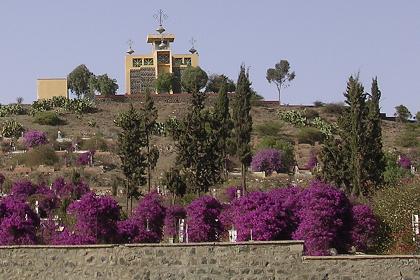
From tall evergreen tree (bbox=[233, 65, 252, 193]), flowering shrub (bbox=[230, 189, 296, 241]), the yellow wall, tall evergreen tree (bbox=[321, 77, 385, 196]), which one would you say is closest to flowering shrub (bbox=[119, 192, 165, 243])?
flowering shrub (bbox=[230, 189, 296, 241])

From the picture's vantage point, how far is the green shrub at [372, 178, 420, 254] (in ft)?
81.5

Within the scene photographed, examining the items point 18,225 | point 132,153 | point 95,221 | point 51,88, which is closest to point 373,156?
point 132,153

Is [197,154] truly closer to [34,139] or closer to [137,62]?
[34,139]

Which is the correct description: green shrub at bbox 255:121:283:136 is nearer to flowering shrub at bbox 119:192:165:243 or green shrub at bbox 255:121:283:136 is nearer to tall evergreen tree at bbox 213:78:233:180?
tall evergreen tree at bbox 213:78:233:180

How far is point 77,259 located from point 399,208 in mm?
14655

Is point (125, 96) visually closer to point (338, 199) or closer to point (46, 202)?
point (46, 202)

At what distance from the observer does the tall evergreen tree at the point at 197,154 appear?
40906mm

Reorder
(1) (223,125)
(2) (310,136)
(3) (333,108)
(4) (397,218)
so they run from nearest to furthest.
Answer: (4) (397,218)
(1) (223,125)
(2) (310,136)
(3) (333,108)

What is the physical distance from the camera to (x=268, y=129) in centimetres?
7081

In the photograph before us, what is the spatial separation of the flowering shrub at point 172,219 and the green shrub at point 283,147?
88.6ft

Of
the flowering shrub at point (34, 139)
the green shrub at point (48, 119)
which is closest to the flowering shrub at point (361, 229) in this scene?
the flowering shrub at point (34, 139)

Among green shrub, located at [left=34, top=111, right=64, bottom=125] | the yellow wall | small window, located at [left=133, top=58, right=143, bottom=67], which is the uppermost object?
small window, located at [left=133, top=58, right=143, bottom=67]

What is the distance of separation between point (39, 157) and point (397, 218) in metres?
34.7

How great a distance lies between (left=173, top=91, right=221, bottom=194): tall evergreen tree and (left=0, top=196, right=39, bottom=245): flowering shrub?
13.7m
